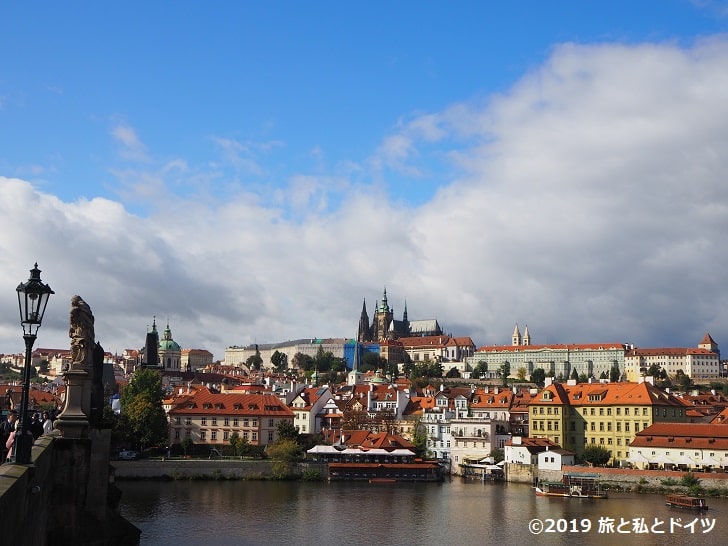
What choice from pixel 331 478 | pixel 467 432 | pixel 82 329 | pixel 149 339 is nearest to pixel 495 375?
pixel 149 339

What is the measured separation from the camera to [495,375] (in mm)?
191000

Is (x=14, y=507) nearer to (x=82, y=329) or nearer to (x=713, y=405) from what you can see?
(x=82, y=329)

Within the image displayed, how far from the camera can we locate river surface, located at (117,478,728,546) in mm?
37281

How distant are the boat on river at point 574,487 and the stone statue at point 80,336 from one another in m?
41.9

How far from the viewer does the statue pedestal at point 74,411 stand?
1717 cm

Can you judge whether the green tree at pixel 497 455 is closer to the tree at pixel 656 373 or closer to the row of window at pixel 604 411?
the row of window at pixel 604 411

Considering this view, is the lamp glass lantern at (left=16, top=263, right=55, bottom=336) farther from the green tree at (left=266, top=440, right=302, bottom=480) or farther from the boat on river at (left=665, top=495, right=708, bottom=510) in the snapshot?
the green tree at (left=266, top=440, right=302, bottom=480)

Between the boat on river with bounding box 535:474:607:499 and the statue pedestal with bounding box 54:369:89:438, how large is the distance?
138 feet

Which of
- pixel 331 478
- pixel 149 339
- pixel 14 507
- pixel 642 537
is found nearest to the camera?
pixel 14 507

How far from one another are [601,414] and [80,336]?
6100 cm

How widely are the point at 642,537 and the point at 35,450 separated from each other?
30860 mm

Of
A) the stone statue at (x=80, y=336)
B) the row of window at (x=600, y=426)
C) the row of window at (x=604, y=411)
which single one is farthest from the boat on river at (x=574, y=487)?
the stone statue at (x=80, y=336)

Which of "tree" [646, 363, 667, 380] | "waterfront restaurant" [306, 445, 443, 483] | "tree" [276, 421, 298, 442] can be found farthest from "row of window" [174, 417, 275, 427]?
"tree" [646, 363, 667, 380]

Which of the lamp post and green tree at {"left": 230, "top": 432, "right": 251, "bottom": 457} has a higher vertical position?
the lamp post
